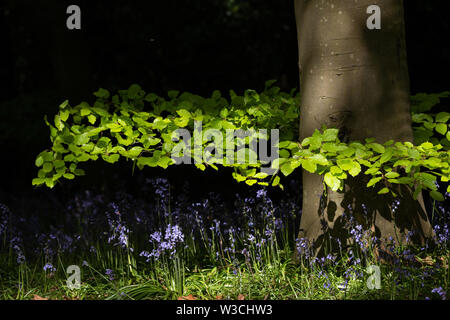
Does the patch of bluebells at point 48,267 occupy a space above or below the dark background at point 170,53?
below

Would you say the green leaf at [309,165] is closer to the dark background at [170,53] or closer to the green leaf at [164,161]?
the green leaf at [164,161]

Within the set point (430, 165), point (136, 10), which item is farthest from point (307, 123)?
point (136, 10)

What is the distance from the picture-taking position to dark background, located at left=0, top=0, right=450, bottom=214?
8703mm

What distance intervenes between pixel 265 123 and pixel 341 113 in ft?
2.03

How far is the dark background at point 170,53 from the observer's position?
8.70 metres

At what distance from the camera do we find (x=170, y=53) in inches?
361

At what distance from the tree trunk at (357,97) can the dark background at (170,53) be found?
461cm

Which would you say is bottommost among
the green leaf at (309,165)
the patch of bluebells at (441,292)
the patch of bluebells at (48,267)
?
the patch of bluebells at (441,292)

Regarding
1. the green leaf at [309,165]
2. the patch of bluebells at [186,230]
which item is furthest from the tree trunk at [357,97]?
the green leaf at [309,165]

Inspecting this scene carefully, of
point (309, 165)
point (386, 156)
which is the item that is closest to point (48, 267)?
point (309, 165)

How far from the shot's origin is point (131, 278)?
436cm

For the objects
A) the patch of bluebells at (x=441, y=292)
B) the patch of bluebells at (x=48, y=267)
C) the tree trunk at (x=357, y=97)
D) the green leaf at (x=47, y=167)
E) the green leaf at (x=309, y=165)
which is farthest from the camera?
the tree trunk at (x=357, y=97)

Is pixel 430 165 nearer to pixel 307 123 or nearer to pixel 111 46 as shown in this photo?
pixel 307 123

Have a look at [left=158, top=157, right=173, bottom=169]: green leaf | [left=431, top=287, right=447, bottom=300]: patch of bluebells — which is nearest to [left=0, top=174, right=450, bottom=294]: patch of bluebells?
[left=431, top=287, right=447, bottom=300]: patch of bluebells
